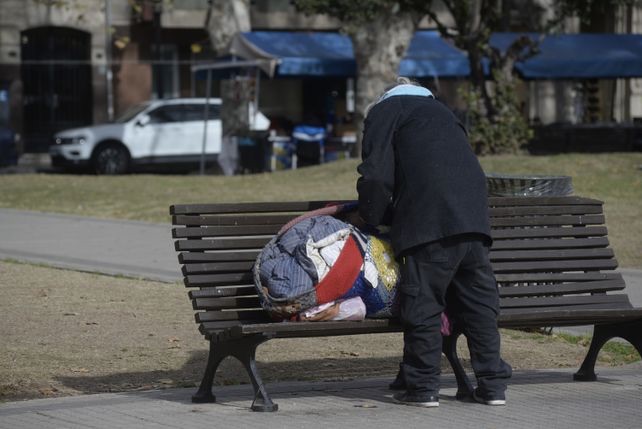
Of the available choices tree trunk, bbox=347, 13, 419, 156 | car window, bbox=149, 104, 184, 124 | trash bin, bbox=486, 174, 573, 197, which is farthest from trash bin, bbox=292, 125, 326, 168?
trash bin, bbox=486, 174, 573, 197

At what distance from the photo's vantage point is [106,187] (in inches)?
840

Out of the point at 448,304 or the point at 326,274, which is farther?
the point at 448,304

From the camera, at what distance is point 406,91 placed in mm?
6629

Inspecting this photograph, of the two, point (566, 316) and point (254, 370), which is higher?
point (566, 316)

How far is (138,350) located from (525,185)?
9.54 ft

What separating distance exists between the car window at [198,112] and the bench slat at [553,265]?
73.2 feet

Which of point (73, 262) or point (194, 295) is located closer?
point (194, 295)

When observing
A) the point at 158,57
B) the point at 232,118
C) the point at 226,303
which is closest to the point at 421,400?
the point at 226,303

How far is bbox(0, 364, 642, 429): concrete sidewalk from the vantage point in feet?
20.3

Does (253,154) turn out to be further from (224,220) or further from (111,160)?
(224,220)

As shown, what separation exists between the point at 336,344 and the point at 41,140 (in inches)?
1186

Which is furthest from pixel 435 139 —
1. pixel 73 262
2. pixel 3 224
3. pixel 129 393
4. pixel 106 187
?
pixel 106 187

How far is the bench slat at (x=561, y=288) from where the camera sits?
718 cm

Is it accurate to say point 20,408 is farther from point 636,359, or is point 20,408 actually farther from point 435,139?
point 636,359
